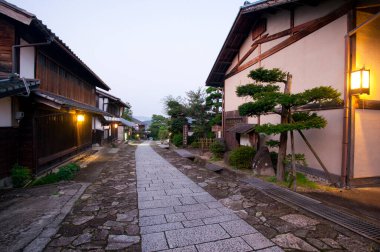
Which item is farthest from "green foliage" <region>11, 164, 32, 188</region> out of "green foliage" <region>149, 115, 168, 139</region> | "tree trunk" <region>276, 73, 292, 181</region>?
"green foliage" <region>149, 115, 168, 139</region>

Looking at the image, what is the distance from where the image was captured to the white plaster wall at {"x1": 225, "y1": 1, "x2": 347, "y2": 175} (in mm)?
7535

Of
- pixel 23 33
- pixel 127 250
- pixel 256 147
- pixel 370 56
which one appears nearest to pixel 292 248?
pixel 127 250

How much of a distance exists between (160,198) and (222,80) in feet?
47.9

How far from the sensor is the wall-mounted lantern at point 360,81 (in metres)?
6.68

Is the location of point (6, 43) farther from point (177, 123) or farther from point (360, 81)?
point (177, 123)

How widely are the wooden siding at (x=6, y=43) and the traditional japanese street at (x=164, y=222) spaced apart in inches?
177

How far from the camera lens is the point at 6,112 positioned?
7188 mm

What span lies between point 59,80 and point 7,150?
5.44 m

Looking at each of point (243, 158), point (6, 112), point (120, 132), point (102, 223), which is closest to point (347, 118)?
point (243, 158)

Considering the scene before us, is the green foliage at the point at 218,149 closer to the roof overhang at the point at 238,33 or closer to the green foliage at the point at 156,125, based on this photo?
the roof overhang at the point at 238,33

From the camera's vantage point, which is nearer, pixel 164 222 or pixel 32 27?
pixel 164 222

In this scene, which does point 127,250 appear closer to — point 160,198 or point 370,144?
point 160,198

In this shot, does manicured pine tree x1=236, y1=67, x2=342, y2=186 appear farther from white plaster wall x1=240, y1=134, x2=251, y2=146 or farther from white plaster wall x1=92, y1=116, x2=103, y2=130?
white plaster wall x1=92, y1=116, x2=103, y2=130

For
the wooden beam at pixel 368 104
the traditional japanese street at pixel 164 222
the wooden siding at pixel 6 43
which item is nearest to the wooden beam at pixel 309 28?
the wooden beam at pixel 368 104
